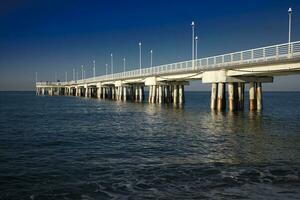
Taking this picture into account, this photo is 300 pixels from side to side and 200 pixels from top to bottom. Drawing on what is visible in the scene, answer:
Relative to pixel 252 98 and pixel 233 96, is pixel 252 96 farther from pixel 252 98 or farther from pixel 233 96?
pixel 233 96

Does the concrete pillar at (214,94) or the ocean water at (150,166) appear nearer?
the ocean water at (150,166)

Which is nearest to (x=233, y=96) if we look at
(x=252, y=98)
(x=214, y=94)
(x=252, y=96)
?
(x=214, y=94)

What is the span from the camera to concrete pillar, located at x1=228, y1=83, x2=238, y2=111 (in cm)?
4278

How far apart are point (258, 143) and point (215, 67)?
71.6 feet

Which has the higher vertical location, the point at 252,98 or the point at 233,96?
the point at 233,96

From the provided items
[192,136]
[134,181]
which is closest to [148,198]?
[134,181]

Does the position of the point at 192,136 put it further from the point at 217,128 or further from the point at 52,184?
the point at 52,184

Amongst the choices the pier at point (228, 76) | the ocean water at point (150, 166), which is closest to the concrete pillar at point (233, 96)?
the pier at point (228, 76)

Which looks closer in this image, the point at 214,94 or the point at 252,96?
the point at 252,96

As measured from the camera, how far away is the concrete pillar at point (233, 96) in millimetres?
42781

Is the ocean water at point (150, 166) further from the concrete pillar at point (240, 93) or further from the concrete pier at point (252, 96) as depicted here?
the concrete pillar at point (240, 93)

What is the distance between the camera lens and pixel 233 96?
43719mm

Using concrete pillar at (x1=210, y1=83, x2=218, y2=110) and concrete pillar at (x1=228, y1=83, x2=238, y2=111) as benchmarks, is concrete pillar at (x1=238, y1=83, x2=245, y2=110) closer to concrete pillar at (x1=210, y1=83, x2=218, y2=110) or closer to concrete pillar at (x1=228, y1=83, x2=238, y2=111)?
concrete pillar at (x1=228, y1=83, x2=238, y2=111)

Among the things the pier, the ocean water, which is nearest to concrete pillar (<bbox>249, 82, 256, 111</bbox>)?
the pier
